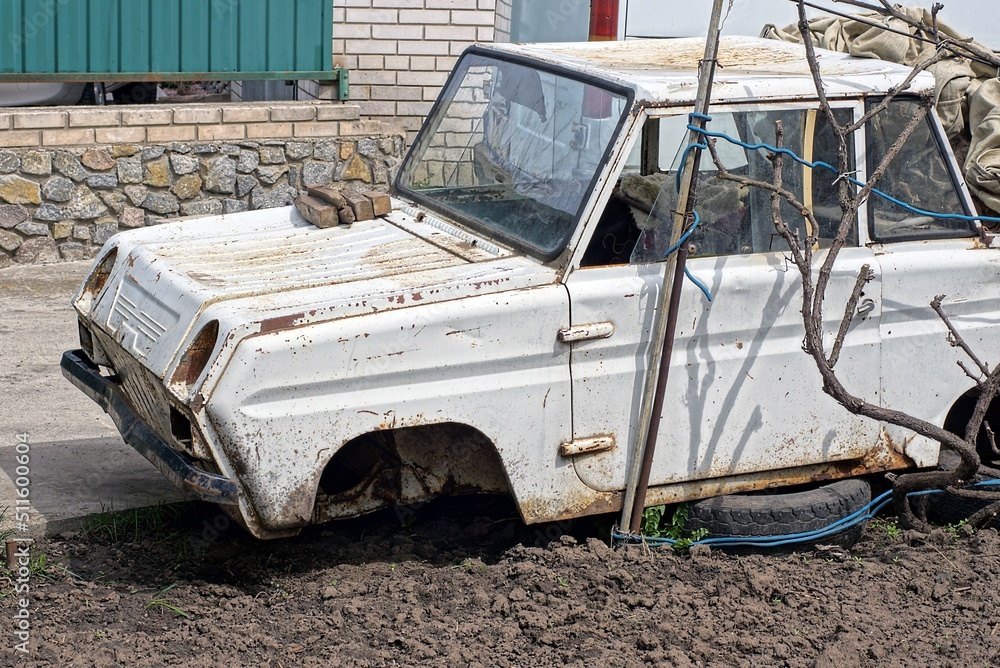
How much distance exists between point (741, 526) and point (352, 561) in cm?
137

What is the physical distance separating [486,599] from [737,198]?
163 centimetres

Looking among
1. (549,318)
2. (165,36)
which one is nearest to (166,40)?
(165,36)

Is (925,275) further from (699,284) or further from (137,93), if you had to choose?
(137,93)

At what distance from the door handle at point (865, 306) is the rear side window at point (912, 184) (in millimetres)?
232

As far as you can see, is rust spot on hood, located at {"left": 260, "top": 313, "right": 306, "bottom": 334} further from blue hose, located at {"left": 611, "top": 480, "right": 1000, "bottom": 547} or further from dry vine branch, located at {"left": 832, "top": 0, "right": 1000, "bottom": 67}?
dry vine branch, located at {"left": 832, "top": 0, "right": 1000, "bottom": 67}

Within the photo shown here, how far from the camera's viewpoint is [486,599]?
371 cm

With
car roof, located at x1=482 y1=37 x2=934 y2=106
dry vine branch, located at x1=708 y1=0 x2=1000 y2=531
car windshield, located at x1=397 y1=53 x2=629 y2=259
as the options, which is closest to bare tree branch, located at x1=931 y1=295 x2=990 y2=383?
dry vine branch, located at x1=708 y1=0 x2=1000 y2=531

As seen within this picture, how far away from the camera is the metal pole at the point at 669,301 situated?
3.70 metres

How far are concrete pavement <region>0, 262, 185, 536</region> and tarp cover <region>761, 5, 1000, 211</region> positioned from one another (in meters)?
3.43

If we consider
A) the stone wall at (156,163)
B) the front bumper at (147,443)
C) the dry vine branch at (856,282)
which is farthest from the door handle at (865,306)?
the stone wall at (156,163)

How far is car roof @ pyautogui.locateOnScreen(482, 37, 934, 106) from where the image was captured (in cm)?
383

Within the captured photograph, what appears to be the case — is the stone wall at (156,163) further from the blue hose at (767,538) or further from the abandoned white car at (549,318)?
the blue hose at (767,538)

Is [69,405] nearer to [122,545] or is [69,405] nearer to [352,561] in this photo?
[122,545]

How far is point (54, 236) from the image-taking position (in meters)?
7.82
